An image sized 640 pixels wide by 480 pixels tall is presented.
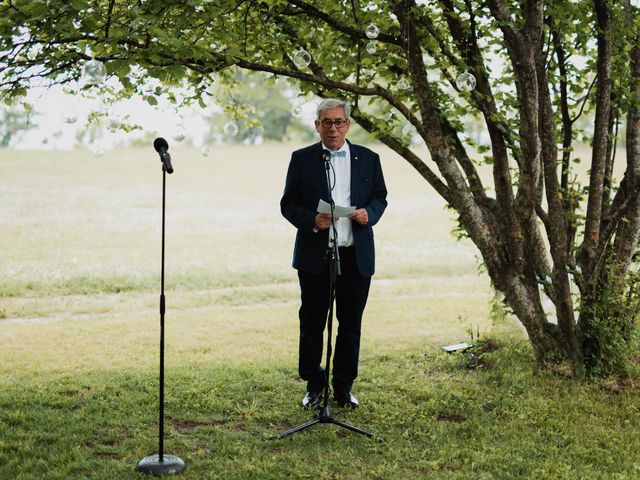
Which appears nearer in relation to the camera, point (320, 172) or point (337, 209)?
point (337, 209)

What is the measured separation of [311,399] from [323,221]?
1570 mm

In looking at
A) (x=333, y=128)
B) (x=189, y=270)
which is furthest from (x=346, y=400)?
(x=189, y=270)

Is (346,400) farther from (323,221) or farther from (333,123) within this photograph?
(333,123)

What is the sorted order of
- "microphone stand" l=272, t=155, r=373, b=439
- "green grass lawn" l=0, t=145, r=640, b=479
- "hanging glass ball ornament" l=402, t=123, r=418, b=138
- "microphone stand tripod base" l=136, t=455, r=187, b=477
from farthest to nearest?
"hanging glass ball ornament" l=402, t=123, r=418, b=138 → "microphone stand" l=272, t=155, r=373, b=439 → "green grass lawn" l=0, t=145, r=640, b=479 → "microphone stand tripod base" l=136, t=455, r=187, b=477

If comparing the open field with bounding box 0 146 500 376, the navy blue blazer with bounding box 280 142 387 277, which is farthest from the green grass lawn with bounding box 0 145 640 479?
the navy blue blazer with bounding box 280 142 387 277

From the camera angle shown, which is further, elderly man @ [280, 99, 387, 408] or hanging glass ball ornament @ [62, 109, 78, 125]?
elderly man @ [280, 99, 387, 408]

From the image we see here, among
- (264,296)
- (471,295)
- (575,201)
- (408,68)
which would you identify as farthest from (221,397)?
(471,295)

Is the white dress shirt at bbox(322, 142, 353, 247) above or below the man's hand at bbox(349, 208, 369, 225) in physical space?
above

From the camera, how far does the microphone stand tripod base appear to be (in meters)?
4.54

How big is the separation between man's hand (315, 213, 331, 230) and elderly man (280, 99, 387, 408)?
0.11 metres

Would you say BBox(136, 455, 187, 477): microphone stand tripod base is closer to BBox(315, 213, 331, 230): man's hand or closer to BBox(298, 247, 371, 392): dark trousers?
BBox(298, 247, 371, 392): dark trousers

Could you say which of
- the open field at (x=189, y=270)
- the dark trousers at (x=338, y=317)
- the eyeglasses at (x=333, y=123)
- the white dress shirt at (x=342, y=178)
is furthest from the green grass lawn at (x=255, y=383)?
the eyeglasses at (x=333, y=123)

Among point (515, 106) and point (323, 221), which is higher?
point (515, 106)

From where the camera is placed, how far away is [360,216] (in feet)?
17.5
